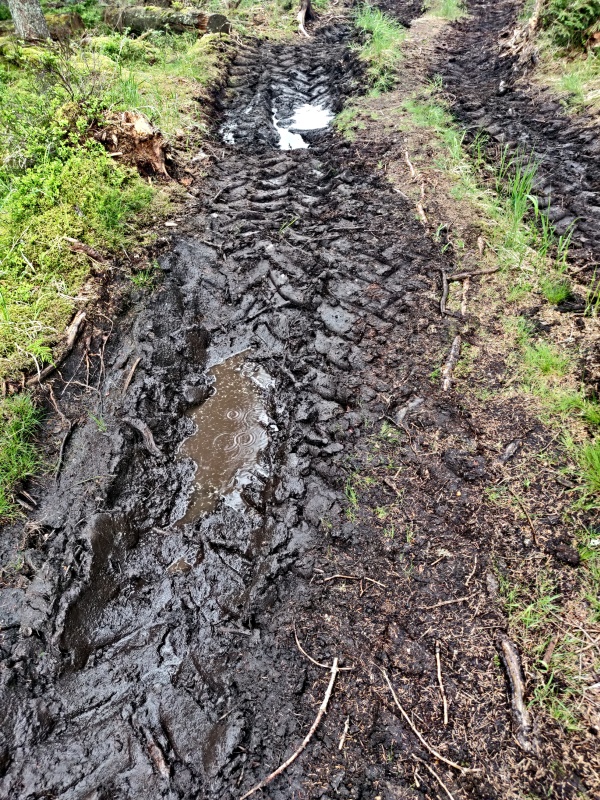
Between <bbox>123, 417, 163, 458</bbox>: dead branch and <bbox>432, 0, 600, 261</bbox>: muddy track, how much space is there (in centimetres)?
347

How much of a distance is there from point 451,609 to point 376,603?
361mm

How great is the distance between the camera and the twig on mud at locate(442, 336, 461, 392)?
Result: 3266 millimetres

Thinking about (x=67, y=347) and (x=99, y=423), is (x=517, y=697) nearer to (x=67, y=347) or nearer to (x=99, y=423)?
(x=99, y=423)

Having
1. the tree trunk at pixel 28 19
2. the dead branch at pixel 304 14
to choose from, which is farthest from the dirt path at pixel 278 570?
the dead branch at pixel 304 14

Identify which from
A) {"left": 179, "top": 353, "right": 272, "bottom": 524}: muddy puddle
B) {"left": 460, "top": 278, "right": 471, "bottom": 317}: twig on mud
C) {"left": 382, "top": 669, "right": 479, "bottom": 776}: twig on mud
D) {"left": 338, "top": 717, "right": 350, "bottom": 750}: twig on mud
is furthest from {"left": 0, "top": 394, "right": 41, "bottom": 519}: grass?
{"left": 460, "top": 278, "right": 471, "bottom": 317}: twig on mud

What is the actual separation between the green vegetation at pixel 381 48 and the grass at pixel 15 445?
6.26 meters

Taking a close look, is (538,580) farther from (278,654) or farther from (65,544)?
(65,544)

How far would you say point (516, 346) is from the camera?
3.38 metres

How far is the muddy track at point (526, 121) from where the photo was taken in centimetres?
404

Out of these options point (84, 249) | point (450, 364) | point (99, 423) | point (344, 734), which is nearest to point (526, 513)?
point (450, 364)

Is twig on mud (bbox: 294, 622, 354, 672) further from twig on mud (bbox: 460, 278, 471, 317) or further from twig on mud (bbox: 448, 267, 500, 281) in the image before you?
twig on mud (bbox: 448, 267, 500, 281)

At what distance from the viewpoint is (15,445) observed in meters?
2.94

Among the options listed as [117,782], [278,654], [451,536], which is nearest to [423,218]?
[451,536]

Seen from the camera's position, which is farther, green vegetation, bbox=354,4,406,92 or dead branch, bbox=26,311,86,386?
green vegetation, bbox=354,4,406,92
